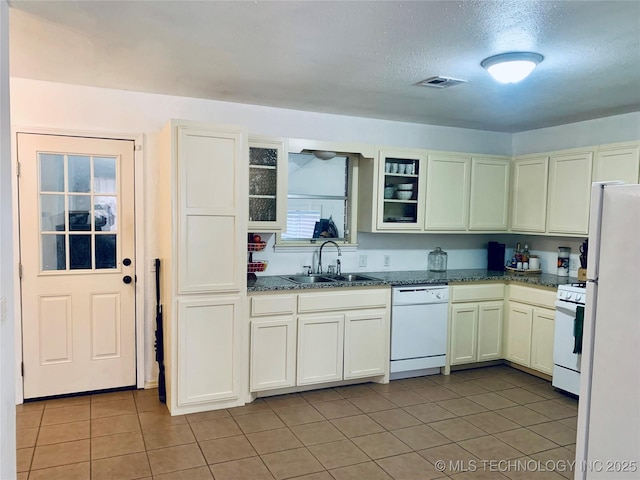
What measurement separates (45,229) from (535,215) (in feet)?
14.1

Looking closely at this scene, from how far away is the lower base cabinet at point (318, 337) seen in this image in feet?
12.0

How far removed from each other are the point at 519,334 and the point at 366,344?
154 centimetres

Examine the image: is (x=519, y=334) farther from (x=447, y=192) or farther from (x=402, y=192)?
(x=402, y=192)

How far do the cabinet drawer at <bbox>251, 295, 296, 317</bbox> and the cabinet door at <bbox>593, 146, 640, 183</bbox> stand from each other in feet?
9.31

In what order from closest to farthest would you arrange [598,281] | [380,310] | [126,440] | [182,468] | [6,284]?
1. [598,281]
2. [6,284]
3. [182,468]
4. [126,440]
5. [380,310]

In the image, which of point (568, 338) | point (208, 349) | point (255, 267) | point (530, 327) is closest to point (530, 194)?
point (530, 327)

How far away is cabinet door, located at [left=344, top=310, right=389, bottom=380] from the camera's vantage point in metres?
3.94

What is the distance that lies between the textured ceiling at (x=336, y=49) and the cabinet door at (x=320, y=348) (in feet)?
5.92

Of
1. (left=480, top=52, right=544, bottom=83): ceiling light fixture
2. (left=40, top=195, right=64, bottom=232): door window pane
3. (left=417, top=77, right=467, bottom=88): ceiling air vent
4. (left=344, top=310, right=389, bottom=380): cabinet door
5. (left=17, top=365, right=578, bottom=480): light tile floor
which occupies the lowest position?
(left=17, top=365, right=578, bottom=480): light tile floor

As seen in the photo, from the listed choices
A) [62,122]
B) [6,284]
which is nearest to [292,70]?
[62,122]

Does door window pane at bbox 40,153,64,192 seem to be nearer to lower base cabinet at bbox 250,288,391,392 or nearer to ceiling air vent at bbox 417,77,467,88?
lower base cabinet at bbox 250,288,391,392

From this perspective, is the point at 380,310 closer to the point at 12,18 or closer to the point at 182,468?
the point at 182,468

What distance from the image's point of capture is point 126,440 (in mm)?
2996

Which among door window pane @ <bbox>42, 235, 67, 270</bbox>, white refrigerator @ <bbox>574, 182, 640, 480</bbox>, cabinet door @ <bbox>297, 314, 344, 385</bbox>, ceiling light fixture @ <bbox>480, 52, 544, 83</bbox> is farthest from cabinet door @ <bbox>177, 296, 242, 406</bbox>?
white refrigerator @ <bbox>574, 182, 640, 480</bbox>
